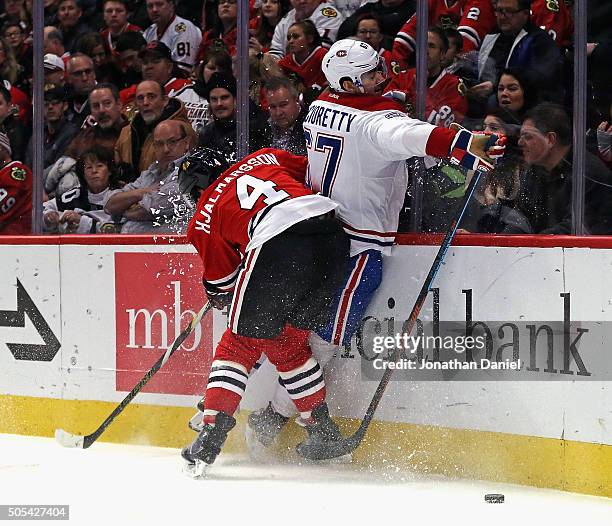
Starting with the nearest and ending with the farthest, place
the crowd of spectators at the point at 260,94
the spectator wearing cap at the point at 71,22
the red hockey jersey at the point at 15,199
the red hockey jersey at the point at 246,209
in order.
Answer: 1. the crowd of spectators at the point at 260,94
2. the red hockey jersey at the point at 246,209
3. the spectator wearing cap at the point at 71,22
4. the red hockey jersey at the point at 15,199

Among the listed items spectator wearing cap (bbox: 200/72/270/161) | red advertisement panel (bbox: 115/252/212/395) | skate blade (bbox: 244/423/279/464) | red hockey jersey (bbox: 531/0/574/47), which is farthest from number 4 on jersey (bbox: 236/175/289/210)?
red hockey jersey (bbox: 531/0/574/47)

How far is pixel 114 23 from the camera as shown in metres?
4.91

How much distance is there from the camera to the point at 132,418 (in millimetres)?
4781

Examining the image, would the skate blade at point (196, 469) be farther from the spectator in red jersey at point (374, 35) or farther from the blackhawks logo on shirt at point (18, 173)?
the blackhawks logo on shirt at point (18, 173)

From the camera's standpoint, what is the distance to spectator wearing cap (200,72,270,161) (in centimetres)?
461

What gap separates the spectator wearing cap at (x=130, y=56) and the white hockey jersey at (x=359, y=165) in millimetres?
984

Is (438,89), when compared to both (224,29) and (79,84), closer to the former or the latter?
(224,29)

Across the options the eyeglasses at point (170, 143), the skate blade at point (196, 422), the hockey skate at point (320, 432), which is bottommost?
the skate blade at point (196, 422)

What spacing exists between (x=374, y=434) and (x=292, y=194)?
870 mm

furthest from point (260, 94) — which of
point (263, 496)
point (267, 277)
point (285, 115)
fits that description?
point (263, 496)

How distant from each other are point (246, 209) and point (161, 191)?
75 cm

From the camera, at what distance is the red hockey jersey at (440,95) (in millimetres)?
4031

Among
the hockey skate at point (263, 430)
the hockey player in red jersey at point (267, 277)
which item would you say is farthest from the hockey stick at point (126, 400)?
the hockey skate at point (263, 430)

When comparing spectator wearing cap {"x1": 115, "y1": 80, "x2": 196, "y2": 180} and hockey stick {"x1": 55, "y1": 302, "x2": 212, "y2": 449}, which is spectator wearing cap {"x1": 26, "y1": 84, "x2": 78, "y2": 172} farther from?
hockey stick {"x1": 55, "y1": 302, "x2": 212, "y2": 449}
